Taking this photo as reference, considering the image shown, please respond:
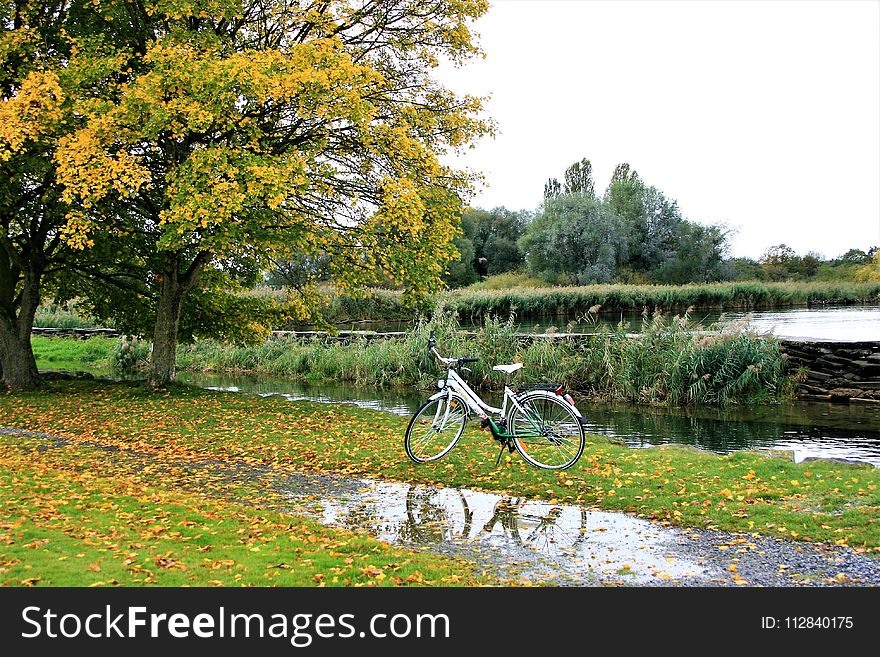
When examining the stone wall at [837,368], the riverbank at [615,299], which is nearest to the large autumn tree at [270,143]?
the stone wall at [837,368]

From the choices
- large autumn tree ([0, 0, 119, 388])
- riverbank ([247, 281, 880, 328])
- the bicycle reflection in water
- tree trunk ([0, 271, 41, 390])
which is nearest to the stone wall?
the bicycle reflection in water

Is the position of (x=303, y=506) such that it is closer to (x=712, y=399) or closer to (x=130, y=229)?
(x=130, y=229)

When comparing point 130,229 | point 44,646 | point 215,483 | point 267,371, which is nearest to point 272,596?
point 44,646

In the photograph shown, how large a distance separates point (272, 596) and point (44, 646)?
137cm

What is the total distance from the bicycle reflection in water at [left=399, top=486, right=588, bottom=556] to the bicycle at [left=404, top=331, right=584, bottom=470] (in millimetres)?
1286

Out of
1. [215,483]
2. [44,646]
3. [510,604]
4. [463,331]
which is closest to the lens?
[44,646]

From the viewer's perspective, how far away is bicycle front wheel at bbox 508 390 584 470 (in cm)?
980

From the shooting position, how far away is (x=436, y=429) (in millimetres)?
10227

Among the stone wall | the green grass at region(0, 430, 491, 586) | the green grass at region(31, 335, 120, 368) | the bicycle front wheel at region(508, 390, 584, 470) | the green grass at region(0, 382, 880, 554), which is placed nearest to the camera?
the green grass at region(0, 430, 491, 586)

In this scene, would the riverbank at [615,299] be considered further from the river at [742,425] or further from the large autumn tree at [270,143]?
the large autumn tree at [270,143]

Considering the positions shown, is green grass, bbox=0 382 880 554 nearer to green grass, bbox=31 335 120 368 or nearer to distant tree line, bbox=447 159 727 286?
green grass, bbox=31 335 120 368

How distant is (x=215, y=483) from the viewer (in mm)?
9547

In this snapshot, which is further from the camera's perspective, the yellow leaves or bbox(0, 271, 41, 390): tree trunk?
→ bbox(0, 271, 41, 390): tree trunk

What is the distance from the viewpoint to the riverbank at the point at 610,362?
1919 centimetres
